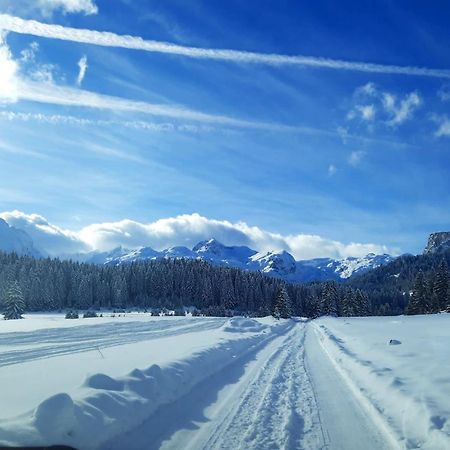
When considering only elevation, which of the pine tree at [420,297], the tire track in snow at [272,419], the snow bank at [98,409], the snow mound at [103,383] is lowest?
the tire track in snow at [272,419]

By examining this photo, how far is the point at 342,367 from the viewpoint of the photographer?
1656 centimetres

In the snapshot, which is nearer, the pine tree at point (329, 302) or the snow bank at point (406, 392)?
the snow bank at point (406, 392)

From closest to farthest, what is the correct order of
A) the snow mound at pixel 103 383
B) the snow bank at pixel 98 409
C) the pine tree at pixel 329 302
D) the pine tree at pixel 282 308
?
1. the snow bank at pixel 98 409
2. the snow mound at pixel 103 383
3. the pine tree at pixel 282 308
4. the pine tree at pixel 329 302

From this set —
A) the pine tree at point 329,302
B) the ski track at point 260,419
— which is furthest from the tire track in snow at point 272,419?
the pine tree at point 329,302

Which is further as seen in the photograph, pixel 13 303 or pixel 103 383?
pixel 13 303

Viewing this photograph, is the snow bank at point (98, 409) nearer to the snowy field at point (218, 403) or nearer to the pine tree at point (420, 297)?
the snowy field at point (218, 403)

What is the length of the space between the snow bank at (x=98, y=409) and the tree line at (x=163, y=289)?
3136 inches

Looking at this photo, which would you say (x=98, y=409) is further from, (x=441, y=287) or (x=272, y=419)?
(x=441, y=287)

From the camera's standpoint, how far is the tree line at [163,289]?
9276cm

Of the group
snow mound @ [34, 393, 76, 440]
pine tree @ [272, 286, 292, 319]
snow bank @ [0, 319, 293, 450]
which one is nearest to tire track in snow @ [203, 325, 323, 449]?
snow bank @ [0, 319, 293, 450]

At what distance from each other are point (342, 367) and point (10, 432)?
12424 mm

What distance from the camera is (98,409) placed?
799cm

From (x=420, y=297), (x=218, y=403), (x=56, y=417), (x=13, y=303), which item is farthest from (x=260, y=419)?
(x=420, y=297)

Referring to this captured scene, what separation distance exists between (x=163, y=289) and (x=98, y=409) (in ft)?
378
